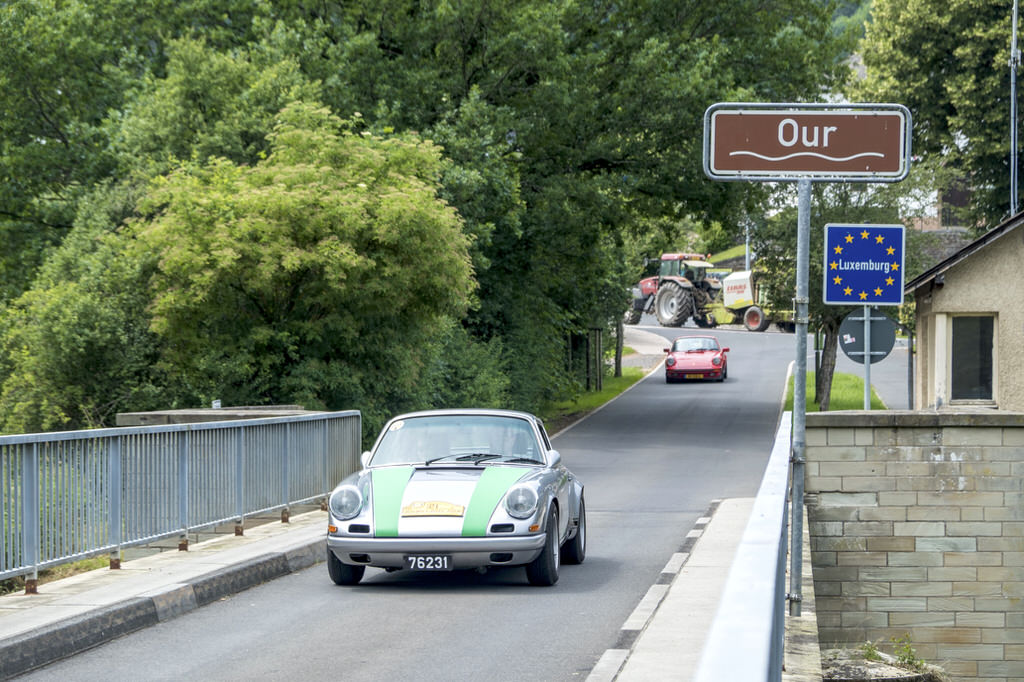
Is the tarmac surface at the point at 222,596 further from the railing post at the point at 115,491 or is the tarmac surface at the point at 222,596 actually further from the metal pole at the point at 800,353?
the metal pole at the point at 800,353

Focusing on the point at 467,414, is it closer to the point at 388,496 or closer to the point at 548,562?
the point at 388,496

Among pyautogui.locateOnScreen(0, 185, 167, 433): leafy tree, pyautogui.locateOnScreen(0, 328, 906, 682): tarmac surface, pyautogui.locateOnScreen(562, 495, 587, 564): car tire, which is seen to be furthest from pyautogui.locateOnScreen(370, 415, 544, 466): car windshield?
pyautogui.locateOnScreen(0, 185, 167, 433): leafy tree

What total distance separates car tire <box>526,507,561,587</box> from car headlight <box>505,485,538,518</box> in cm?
28

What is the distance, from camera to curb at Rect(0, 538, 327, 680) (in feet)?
23.7

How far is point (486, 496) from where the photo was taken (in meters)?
9.98

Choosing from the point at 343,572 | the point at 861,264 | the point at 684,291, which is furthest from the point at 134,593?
the point at 684,291

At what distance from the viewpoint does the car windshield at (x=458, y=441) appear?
35.7 feet

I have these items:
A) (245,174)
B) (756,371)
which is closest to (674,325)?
(756,371)

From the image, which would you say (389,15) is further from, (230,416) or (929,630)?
(929,630)

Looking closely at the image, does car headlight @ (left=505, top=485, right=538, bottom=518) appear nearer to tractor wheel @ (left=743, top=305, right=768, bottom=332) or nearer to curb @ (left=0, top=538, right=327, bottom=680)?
curb @ (left=0, top=538, right=327, bottom=680)

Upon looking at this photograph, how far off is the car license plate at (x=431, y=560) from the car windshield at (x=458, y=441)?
114 cm

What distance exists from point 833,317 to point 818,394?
2.35 metres

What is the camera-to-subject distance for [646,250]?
65.1 metres

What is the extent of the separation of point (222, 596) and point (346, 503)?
1.16 metres
